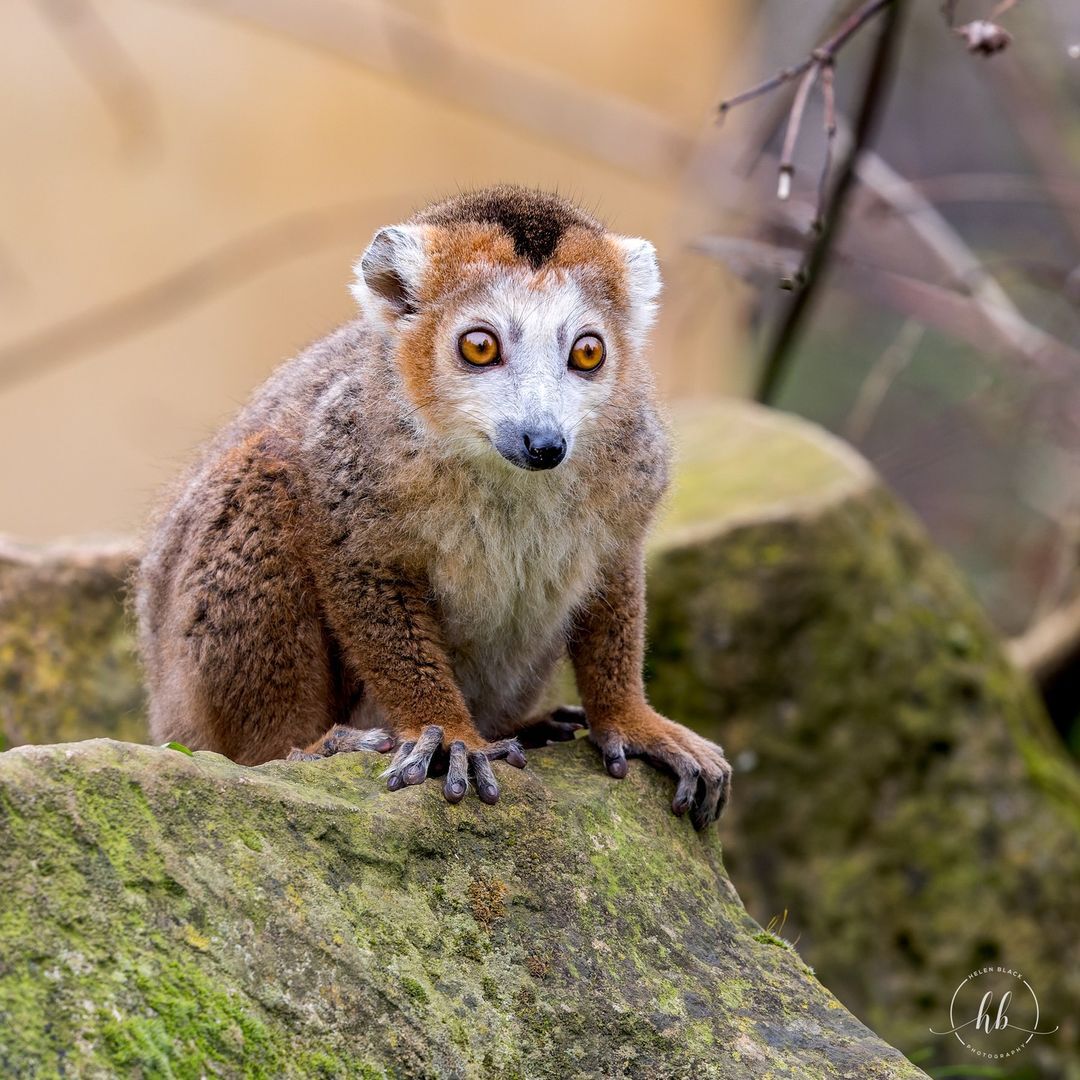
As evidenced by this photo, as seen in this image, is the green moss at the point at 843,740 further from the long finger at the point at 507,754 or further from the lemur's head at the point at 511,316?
the long finger at the point at 507,754

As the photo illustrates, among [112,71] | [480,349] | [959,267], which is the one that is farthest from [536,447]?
[112,71]

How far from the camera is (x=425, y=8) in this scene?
1390 centimetres

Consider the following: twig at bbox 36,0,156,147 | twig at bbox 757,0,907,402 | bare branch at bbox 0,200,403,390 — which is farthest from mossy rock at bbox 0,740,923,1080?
twig at bbox 36,0,156,147

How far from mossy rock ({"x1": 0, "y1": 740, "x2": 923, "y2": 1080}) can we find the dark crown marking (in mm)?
1920

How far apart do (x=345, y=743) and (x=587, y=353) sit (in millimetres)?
1638

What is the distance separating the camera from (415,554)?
16.1 ft

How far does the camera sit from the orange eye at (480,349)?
192 inches

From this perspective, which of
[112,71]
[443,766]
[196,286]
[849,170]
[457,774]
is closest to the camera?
[457,774]

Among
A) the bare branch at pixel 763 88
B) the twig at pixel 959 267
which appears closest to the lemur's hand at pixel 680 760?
the bare branch at pixel 763 88

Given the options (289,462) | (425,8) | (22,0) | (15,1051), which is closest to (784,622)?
(289,462)

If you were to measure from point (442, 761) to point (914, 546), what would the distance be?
4.60 meters

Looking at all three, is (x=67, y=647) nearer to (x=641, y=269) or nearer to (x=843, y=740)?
(x=641, y=269)

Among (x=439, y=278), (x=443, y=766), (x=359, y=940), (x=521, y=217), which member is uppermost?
(x=521, y=217)

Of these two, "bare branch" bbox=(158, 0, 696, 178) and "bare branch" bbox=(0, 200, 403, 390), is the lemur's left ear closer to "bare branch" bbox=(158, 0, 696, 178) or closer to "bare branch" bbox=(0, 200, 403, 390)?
"bare branch" bbox=(158, 0, 696, 178)
